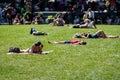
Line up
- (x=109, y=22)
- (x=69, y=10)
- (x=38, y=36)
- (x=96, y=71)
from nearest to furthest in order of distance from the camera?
1. (x=96, y=71)
2. (x=38, y=36)
3. (x=109, y=22)
4. (x=69, y=10)

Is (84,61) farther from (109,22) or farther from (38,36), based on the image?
(109,22)

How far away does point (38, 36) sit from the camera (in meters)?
22.0

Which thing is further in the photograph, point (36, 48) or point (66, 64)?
point (36, 48)

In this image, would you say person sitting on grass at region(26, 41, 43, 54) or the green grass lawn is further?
person sitting on grass at region(26, 41, 43, 54)

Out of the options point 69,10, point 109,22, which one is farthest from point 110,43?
point 69,10

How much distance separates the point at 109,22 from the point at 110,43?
16422 mm

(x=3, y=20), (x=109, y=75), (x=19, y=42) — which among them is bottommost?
(x=3, y=20)

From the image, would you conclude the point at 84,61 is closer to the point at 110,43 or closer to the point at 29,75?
the point at 29,75

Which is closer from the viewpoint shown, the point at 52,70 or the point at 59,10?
the point at 52,70

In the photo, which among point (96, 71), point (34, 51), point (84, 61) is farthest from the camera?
point (34, 51)

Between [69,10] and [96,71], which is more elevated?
[96,71]

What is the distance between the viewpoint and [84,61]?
1352 centimetres

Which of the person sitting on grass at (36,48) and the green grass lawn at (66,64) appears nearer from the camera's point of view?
the green grass lawn at (66,64)

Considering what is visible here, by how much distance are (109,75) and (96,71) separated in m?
0.65
